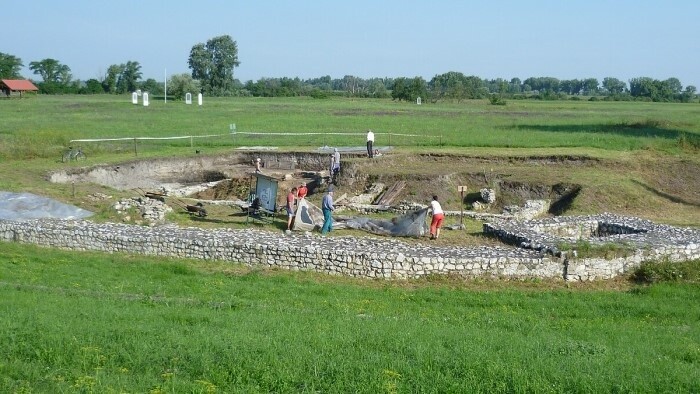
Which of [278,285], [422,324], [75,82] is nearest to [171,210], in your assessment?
[278,285]

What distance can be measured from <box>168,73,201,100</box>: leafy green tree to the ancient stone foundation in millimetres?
78793

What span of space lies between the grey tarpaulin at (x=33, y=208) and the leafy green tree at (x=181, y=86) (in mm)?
74532

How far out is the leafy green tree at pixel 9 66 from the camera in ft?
391

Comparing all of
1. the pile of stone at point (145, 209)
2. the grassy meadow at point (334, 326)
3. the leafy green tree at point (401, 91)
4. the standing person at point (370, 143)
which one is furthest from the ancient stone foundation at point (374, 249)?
the leafy green tree at point (401, 91)

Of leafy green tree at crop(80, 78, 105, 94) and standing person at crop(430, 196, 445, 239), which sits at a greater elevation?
leafy green tree at crop(80, 78, 105, 94)

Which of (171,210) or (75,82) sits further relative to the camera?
(75,82)

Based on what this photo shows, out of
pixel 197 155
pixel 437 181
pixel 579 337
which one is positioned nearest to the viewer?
→ pixel 579 337

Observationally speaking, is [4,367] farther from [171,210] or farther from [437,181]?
[437,181]

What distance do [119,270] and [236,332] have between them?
326 inches

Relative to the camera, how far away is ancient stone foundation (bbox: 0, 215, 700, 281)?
18.6m

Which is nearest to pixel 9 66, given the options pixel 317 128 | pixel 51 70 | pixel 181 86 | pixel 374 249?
pixel 51 70

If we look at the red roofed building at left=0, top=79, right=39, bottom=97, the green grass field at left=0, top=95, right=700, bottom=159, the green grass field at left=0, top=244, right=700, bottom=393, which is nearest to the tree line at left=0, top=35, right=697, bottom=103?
the red roofed building at left=0, top=79, right=39, bottom=97

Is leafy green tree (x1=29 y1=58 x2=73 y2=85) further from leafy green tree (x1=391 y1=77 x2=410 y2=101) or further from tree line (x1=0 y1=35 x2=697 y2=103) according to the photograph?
leafy green tree (x1=391 y1=77 x2=410 y2=101)

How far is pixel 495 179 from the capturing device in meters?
32.4
